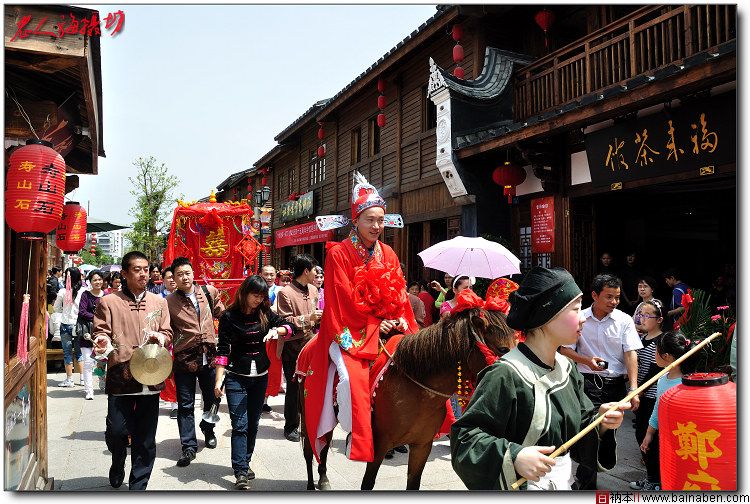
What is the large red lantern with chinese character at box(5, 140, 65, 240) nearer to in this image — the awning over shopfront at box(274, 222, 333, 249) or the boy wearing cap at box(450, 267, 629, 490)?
the boy wearing cap at box(450, 267, 629, 490)

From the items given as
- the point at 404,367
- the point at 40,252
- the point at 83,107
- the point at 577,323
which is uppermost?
the point at 83,107

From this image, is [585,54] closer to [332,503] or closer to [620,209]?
[620,209]

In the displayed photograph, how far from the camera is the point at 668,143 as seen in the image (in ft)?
21.0

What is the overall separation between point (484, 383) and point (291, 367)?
4.81m

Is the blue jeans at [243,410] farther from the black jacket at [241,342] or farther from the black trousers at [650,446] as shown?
the black trousers at [650,446]

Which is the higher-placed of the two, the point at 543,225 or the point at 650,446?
the point at 543,225

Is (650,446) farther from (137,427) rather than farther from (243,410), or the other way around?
(137,427)

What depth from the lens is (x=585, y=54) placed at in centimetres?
763

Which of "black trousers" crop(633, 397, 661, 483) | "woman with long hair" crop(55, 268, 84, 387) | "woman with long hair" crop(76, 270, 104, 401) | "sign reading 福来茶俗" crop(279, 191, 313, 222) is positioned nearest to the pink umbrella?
"black trousers" crop(633, 397, 661, 483)

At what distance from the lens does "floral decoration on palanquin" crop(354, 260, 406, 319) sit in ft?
13.3

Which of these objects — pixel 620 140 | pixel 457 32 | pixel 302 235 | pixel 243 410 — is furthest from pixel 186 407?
pixel 302 235

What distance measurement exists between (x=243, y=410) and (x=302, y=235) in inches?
531

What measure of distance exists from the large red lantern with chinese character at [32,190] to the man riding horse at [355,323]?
77.3 inches

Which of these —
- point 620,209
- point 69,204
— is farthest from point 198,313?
point 620,209
